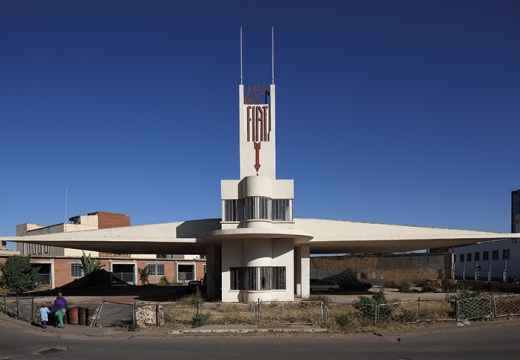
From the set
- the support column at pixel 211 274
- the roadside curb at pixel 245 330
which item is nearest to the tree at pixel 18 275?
the support column at pixel 211 274

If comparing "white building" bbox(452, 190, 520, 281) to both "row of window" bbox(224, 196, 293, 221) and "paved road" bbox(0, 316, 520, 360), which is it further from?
"paved road" bbox(0, 316, 520, 360)

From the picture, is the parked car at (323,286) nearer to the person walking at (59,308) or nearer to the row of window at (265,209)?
the row of window at (265,209)

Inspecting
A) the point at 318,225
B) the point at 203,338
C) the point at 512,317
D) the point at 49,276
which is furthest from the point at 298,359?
the point at 49,276

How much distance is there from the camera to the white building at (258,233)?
110 ft

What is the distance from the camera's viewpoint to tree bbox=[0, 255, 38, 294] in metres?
50.2

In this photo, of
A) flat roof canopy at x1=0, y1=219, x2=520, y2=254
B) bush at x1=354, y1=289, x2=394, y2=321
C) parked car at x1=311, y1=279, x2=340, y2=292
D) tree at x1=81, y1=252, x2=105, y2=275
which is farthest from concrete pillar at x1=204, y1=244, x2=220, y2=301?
tree at x1=81, y1=252, x2=105, y2=275

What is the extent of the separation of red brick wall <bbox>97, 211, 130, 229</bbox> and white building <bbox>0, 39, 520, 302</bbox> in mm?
45032

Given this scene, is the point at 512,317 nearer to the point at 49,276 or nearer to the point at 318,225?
the point at 318,225

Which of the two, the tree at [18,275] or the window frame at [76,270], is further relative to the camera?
the window frame at [76,270]

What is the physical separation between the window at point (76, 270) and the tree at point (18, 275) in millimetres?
7477

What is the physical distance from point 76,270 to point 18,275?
10.1m

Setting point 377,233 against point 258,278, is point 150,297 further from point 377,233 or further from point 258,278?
point 377,233

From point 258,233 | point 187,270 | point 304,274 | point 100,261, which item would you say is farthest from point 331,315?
point 187,270

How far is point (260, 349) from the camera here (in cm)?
1642
